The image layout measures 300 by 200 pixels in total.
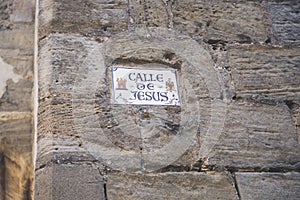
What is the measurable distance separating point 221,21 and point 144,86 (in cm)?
49

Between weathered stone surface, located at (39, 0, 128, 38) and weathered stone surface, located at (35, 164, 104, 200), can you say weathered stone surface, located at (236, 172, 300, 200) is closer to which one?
weathered stone surface, located at (35, 164, 104, 200)

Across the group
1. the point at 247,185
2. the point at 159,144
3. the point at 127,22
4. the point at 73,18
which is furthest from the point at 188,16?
the point at 247,185

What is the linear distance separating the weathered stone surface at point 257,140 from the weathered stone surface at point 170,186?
76 mm

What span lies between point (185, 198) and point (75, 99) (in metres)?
Answer: 0.52

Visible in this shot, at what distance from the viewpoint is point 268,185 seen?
6.15 ft

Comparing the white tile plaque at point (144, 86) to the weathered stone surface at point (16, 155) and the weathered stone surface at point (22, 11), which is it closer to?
the weathered stone surface at point (16, 155)

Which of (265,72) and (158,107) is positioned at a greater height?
(265,72)

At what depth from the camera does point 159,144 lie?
1.89 meters

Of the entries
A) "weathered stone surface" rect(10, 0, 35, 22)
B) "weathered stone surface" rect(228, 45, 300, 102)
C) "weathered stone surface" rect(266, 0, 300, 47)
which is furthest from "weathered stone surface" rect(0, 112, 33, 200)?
"weathered stone surface" rect(266, 0, 300, 47)

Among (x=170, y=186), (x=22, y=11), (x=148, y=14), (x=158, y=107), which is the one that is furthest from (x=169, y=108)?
(x=22, y=11)

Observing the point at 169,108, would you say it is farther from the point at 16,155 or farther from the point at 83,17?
the point at 16,155

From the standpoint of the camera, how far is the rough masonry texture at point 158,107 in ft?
5.97

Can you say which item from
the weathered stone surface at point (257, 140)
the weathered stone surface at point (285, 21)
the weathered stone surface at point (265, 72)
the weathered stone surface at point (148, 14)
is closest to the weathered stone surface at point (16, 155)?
the weathered stone surface at point (148, 14)

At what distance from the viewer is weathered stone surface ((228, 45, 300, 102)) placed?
209 centimetres
